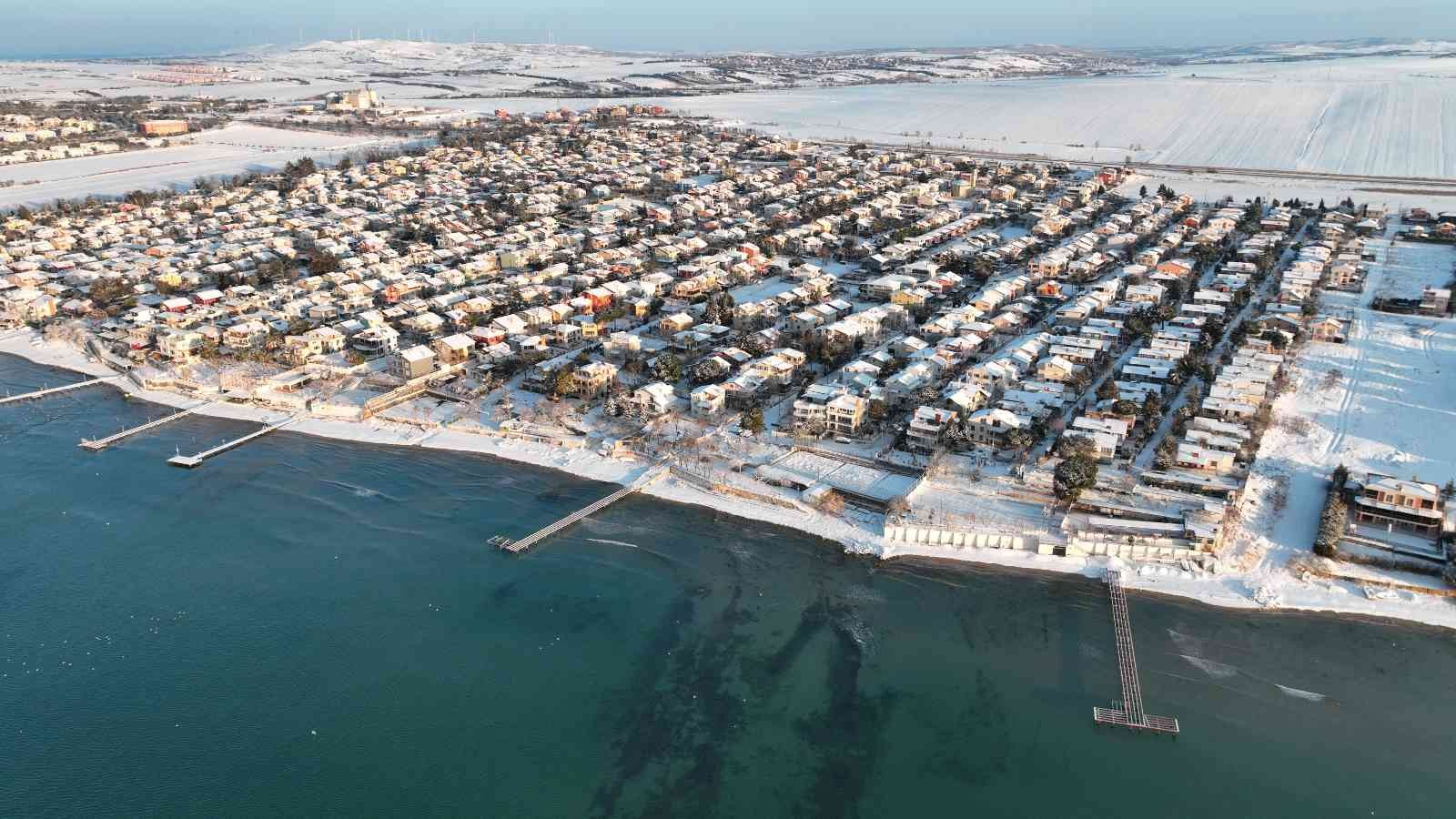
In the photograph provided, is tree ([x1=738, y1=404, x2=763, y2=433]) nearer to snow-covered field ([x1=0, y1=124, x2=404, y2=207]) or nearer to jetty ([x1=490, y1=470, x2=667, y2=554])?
jetty ([x1=490, y1=470, x2=667, y2=554])

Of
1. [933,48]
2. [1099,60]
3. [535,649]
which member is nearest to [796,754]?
[535,649]

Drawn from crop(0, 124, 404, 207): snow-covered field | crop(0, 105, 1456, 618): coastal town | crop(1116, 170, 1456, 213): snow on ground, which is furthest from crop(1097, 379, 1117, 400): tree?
crop(0, 124, 404, 207): snow-covered field

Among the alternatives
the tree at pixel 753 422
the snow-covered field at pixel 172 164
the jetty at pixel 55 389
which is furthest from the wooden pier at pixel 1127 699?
the snow-covered field at pixel 172 164

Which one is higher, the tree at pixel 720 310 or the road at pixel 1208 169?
the road at pixel 1208 169

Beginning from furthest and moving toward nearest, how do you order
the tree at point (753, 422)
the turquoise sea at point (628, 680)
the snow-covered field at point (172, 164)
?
1. the snow-covered field at point (172, 164)
2. the tree at point (753, 422)
3. the turquoise sea at point (628, 680)

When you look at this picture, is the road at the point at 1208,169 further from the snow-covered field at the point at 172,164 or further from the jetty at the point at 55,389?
the jetty at the point at 55,389

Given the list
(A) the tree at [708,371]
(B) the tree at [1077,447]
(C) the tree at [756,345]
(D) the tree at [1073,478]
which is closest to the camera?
(D) the tree at [1073,478]

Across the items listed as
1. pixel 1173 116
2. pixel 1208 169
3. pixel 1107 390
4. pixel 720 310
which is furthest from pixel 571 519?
pixel 1173 116
